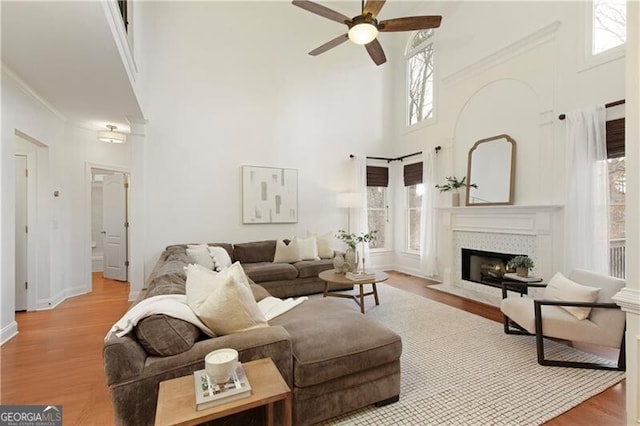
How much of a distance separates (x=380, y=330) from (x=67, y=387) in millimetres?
2391

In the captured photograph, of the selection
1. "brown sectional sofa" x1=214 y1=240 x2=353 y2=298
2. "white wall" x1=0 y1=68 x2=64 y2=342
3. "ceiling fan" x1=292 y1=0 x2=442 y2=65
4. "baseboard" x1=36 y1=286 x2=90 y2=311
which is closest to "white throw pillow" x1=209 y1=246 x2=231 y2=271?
"brown sectional sofa" x1=214 y1=240 x2=353 y2=298

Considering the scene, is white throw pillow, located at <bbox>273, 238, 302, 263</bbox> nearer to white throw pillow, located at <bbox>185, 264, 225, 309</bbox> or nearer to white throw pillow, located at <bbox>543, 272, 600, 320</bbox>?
white throw pillow, located at <bbox>185, 264, 225, 309</bbox>

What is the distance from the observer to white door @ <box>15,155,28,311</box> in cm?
388

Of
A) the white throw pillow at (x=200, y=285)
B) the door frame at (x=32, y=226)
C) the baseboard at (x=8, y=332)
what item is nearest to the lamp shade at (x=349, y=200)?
the white throw pillow at (x=200, y=285)

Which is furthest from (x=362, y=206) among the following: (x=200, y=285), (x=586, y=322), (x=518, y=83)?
(x=200, y=285)

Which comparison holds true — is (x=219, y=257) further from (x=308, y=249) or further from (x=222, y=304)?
(x=222, y=304)

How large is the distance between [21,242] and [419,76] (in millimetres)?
7178

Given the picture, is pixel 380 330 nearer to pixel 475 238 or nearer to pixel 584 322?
pixel 584 322

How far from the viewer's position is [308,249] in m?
5.08

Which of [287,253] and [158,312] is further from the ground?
[158,312]

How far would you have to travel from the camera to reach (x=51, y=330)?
10.9ft

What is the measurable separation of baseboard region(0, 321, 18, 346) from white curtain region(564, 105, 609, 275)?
20.4ft

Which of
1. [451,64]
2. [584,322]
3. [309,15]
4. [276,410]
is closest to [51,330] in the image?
[276,410]

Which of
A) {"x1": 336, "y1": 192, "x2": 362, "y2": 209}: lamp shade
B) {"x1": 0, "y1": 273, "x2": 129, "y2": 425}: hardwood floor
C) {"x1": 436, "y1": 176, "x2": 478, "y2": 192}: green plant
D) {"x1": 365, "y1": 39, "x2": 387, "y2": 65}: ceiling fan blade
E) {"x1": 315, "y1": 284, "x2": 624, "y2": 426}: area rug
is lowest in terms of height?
{"x1": 0, "y1": 273, "x2": 129, "y2": 425}: hardwood floor
